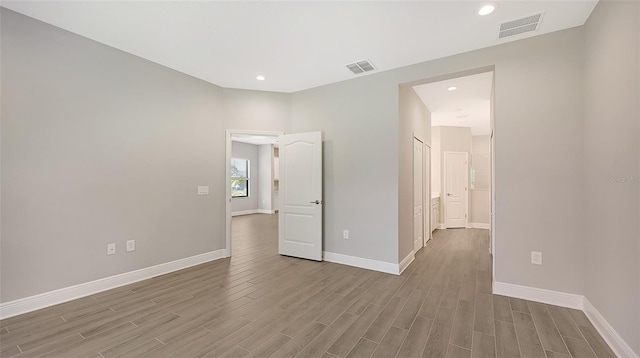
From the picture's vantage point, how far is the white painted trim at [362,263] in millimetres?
3593

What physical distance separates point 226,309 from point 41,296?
6.04ft

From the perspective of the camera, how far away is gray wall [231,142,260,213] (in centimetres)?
983

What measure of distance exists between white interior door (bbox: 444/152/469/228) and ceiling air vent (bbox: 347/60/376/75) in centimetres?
474

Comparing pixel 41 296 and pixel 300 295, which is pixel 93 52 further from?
pixel 300 295

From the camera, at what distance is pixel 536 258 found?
2.76 m

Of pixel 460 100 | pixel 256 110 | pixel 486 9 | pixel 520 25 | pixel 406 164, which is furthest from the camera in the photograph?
pixel 460 100

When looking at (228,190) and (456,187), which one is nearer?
(228,190)

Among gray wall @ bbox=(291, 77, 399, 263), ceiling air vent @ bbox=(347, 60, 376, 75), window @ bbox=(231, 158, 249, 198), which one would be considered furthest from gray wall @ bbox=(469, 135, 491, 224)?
window @ bbox=(231, 158, 249, 198)

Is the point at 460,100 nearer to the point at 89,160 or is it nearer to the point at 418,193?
the point at 418,193

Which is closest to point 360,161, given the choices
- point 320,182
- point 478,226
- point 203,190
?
point 320,182

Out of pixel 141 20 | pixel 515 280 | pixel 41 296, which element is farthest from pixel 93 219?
pixel 515 280

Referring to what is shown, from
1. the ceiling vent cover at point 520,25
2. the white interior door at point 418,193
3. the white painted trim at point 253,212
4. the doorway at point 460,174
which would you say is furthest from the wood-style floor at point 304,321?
the white painted trim at point 253,212

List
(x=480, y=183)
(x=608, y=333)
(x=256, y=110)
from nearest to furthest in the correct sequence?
(x=608, y=333) < (x=256, y=110) < (x=480, y=183)

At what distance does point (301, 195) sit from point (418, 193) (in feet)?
6.98
